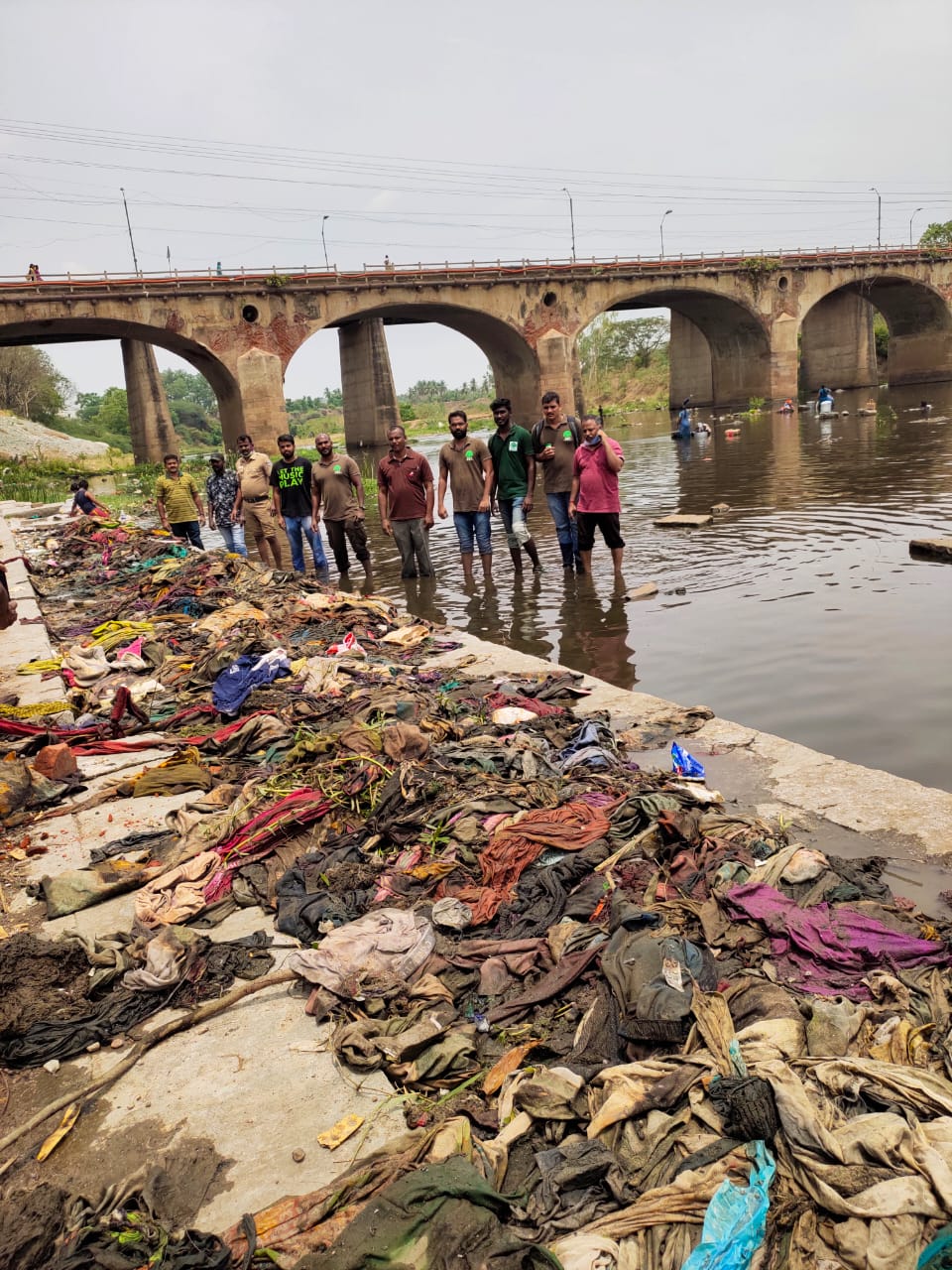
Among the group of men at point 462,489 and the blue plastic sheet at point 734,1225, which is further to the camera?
A: the group of men at point 462,489

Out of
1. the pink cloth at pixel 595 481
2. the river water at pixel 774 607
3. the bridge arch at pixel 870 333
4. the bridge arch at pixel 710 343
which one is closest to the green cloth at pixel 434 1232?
the river water at pixel 774 607

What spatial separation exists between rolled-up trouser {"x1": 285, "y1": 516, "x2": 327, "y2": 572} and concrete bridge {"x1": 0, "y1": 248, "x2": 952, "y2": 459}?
2408 centimetres

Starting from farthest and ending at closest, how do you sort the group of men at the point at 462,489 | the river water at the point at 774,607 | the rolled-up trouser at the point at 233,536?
the rolled-up trouser at the point at 233,536 → the group of men at the point at 462,489 → the river water at the point at 774,607

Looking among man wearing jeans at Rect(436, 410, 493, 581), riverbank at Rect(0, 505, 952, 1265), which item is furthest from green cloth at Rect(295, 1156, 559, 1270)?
man wearing jeans at Rect(436, 410, 493, 581)

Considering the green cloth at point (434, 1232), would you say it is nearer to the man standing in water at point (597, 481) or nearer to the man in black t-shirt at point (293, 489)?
the man standing in water at point (597, 481)

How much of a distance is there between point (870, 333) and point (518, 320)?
26864mm

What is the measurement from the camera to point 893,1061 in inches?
98.7

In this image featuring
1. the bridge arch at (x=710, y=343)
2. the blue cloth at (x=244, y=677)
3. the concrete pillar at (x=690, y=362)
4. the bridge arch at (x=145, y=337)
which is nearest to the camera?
the blue cloth at (x=244, y=677)

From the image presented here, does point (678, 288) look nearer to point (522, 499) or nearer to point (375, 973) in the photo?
point (522, 499)

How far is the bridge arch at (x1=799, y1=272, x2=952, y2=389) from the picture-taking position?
53.4 metres

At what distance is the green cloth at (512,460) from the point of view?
980 cm

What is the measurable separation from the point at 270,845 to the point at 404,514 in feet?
21.4

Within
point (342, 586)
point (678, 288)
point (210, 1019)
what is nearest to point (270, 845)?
point (210, 1019)

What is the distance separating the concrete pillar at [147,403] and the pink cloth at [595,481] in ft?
148
